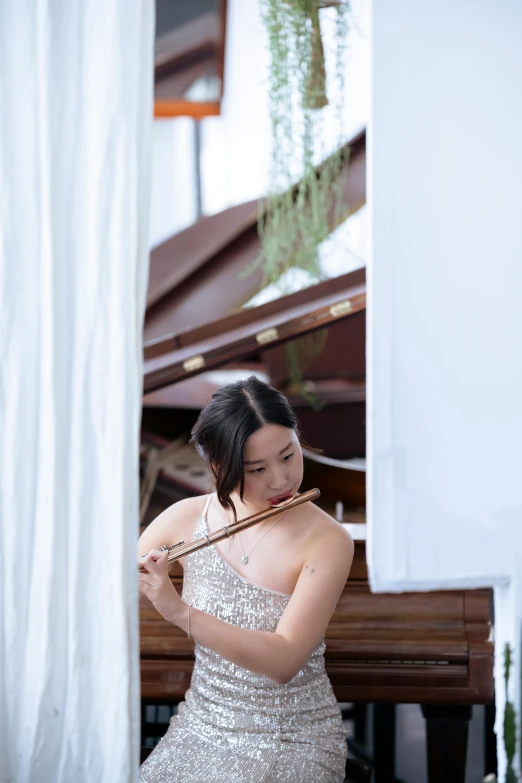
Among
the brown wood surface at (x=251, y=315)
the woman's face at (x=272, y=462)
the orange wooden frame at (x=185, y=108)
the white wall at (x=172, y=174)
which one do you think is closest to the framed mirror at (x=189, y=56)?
the orange wooden frame at (x=185, y=108)

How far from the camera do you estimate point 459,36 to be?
1080 millimetres

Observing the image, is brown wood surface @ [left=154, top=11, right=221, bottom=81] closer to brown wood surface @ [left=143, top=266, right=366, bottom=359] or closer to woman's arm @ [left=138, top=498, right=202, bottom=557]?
brown wood surface @ [left=143, top=266, right=366, bottom=359]

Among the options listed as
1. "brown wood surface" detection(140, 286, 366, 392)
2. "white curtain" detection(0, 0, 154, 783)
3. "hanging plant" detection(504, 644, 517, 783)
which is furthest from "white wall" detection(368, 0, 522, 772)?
"brown wood surface" detection(140, 286, 366, 392)

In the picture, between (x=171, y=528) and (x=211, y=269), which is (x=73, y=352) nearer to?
(x=171, y=528)

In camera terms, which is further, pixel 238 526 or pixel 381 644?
pixel 381 644

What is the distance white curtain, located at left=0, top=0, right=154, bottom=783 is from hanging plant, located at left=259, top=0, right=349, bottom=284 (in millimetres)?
1101

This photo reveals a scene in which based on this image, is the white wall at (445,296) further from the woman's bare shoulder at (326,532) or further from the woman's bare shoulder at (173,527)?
the woman's bare shoulder at (173,527)

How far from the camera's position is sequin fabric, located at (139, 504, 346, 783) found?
148cm

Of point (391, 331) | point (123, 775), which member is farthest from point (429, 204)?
point (123, 775)

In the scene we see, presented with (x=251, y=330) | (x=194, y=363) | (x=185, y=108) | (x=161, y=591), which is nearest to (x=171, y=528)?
(x=161, y=591)

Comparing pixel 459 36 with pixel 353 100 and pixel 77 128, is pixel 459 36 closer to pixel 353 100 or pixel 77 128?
pixel 77 128

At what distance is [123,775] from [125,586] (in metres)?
0.23

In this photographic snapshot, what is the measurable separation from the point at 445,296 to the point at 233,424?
0.53 meters

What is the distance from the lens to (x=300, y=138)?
2.54 m
